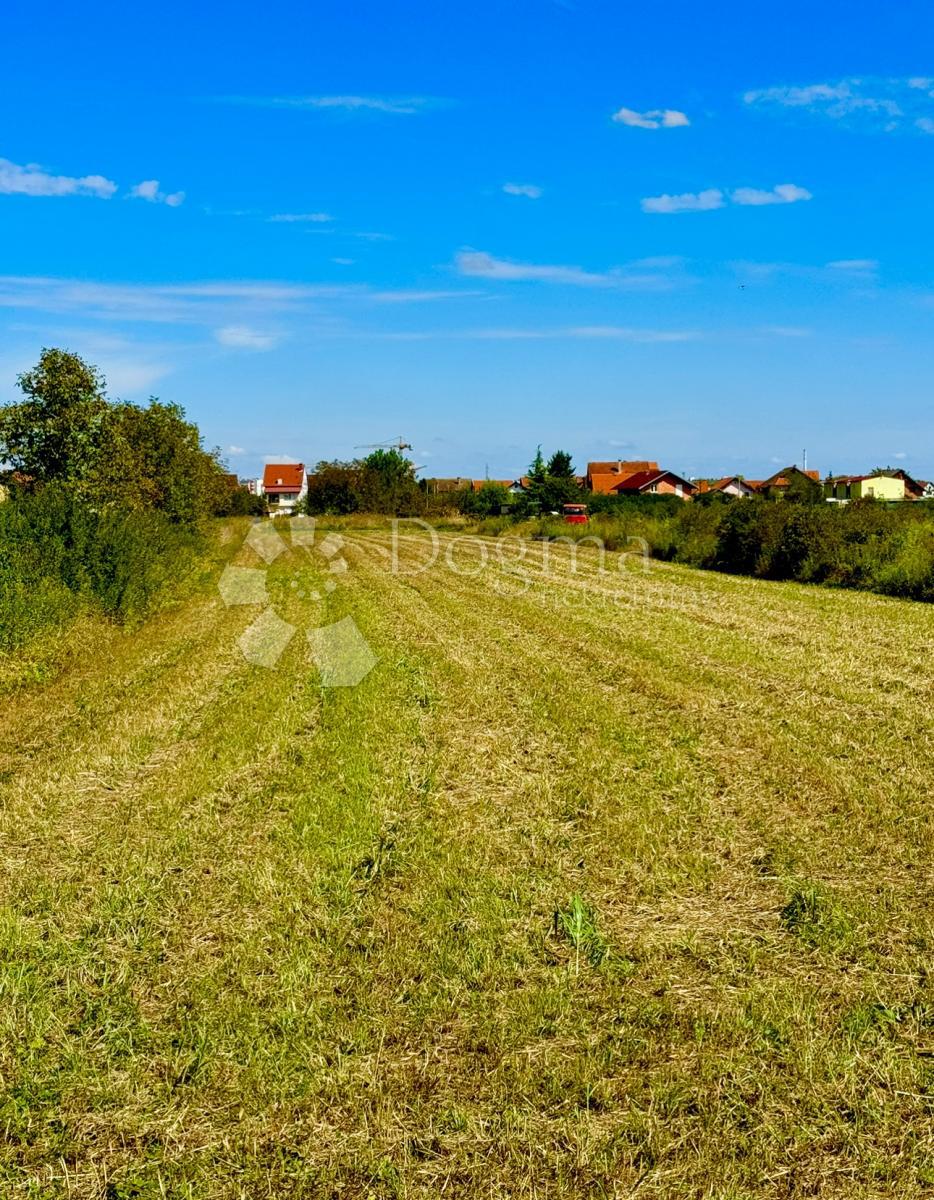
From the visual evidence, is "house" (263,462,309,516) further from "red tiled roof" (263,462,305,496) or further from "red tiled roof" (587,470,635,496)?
"red tiled roof" (587,470,635,496)

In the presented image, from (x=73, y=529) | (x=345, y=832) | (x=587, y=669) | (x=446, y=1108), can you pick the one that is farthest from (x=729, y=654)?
Result: (x=73, y=529)

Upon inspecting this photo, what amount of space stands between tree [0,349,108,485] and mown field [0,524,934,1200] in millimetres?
11907

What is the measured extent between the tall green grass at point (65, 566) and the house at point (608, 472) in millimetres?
83088

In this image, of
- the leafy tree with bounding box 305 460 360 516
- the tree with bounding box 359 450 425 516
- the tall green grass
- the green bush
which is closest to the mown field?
the tall green grass

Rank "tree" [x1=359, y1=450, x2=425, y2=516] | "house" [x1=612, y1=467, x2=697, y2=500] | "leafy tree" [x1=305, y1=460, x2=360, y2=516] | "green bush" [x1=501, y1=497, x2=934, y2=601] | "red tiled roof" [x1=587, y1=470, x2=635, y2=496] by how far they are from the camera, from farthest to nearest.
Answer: "red tiled roof" [x1=587, y1=470, x2=635, y2=496] < "house" [x1=612, y1=467, x2=697, y2=500] < "leafy tree" [x1=305, y1=460, x2=360, y2=516] < "tree" [x1=359, y1=450, x2=425, y2=516] < "green bush" [x1=501, y1=497, x2=934, y2=601]

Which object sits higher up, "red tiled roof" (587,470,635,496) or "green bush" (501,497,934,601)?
"red tiled roof" (587,470,635,496)

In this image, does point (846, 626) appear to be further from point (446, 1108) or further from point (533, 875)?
point (446, 1108)

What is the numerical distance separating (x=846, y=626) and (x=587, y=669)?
5265mm

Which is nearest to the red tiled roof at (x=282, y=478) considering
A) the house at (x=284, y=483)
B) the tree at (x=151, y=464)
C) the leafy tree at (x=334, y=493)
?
the house at (x=284, y=483)

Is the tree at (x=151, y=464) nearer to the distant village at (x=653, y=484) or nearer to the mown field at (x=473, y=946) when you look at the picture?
the mown field at (x=473, y=946)

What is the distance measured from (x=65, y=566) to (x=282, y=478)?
108 meters

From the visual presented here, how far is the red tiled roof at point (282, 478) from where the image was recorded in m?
117

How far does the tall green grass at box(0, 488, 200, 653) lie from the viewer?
12047mm

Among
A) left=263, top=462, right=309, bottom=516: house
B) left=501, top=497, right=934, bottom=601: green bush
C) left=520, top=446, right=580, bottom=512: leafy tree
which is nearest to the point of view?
left=501, top=497, right=934, bottom=601: green bush
